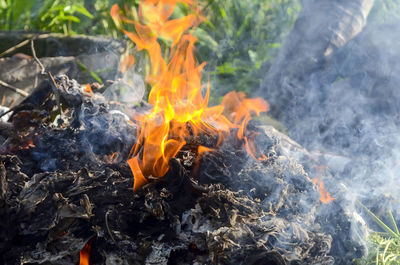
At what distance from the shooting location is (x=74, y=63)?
17.9 feet

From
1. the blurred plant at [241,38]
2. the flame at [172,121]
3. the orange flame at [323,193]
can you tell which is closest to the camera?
the flame at [172,121]

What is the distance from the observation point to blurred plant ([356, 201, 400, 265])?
8.17 feet

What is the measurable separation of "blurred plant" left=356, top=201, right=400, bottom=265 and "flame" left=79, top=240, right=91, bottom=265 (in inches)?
72.6

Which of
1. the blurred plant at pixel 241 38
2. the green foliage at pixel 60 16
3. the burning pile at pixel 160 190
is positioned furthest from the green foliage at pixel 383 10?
the burning pile at pixel 160 190

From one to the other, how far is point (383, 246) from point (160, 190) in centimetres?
180

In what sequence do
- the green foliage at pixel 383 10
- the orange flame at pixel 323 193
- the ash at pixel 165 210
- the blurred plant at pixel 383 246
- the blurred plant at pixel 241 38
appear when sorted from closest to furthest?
the ash at pixel 165 210, the blurred plant at pixel 383 246, the orange flame at pixel 323 193, the blurred plant at pixel 241 38, the green foliage at pixel 383 10

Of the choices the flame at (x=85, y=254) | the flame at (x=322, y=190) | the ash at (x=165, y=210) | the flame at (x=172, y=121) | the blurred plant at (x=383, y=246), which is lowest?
the blurred plant at (x=383, y=246)

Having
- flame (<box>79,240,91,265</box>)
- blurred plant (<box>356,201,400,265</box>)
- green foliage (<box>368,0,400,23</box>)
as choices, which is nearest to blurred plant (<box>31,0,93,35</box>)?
flame (<box>79,240,91,265</box>)

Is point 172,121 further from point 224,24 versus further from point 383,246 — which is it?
point 224,24

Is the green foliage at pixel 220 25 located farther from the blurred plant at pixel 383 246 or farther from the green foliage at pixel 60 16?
the blurred plant at pixel 383 246

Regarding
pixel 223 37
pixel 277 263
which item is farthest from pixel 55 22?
pixel 277 263

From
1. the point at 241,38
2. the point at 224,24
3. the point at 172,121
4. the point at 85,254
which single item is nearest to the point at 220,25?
the point at 224,24

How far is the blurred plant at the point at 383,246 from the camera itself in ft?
8.17

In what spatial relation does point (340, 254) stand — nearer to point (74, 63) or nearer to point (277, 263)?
point (277, 263)
